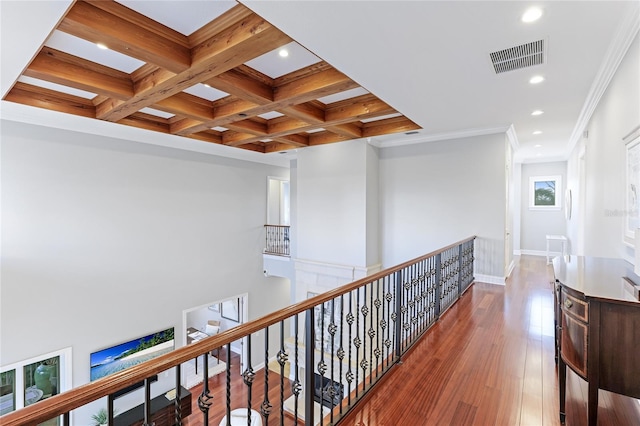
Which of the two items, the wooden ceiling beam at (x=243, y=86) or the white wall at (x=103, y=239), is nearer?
the wooden ceiling beam at (x=243, y=86)

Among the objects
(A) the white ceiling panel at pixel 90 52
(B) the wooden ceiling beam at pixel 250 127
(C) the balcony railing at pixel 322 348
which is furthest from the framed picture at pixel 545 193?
(A) the white ceiling panel at pixel 90 52

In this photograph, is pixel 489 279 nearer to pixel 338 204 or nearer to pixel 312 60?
pixel 338 204

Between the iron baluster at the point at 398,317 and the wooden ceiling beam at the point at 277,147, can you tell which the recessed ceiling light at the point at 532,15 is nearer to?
the iron baluster at the point at 398,317

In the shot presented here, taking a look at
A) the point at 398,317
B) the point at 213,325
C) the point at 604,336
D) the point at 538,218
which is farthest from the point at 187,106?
the point at 538,218

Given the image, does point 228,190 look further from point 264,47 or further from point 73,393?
point 73,393

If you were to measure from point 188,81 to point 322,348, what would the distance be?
3.07 meters

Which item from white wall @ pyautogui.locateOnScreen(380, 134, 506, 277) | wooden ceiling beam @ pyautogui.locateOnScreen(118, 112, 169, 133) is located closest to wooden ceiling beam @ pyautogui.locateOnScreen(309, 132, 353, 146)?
white wall @ pyautogui.locateOnScreen(380, 134, 506, 277)

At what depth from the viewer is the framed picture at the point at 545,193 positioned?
8344 mm

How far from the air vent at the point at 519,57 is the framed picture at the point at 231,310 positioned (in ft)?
24.8

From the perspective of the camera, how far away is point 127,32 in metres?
2.50

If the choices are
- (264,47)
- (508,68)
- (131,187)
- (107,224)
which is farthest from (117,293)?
(508,68)

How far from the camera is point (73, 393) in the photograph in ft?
2.94

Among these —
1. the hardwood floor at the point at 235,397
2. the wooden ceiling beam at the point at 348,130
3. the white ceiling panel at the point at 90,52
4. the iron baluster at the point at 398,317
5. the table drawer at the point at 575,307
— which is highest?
the white ceiling panel at the point at 90,52

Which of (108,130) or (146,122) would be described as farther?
(146,122)
